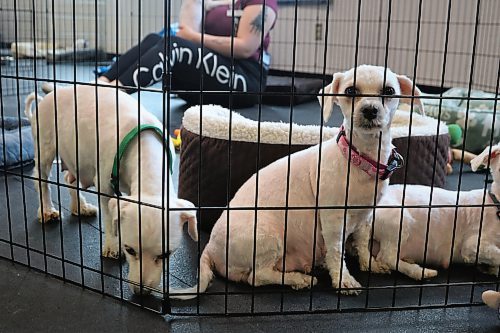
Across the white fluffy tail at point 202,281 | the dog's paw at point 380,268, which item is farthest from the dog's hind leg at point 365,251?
the white fluffy tail at point 202,281

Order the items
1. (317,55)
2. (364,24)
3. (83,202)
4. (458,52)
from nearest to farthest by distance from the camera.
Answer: (83,202)
(458,52)
(364,24)
(317,55)

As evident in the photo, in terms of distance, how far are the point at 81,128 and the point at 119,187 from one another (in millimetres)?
294

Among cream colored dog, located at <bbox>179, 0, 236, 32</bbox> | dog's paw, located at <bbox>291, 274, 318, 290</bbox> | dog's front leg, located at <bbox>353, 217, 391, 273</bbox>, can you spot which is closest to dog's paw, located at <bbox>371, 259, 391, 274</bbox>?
dog's front leg, located at <bbox>353, 217, 391, 273</bbox>

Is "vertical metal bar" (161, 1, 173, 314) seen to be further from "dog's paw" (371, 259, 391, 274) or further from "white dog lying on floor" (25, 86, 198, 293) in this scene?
"dog's paw" (371, 259, 391, 274)

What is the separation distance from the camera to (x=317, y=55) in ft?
19.0

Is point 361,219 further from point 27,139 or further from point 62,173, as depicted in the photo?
point 27,139

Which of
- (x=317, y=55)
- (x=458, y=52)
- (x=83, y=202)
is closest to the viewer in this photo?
(x=83, y=202)

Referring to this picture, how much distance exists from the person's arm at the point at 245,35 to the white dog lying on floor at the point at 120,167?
82.5 inches

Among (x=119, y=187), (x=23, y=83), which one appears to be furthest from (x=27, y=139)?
(x=23, y=83)

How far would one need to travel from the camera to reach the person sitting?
4.23m

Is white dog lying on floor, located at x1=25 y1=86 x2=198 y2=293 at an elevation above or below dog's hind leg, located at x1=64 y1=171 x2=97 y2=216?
above

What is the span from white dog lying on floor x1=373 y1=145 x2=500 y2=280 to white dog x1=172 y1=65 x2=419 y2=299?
0.13m

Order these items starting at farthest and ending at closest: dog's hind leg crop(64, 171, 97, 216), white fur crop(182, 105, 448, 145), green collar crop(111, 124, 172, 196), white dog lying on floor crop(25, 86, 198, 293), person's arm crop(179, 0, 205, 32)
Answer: person's arm crop(179, 0, 205, 32) < dog's hind leg crop(64, 171, 97, 216) < white fur crop(182, 105, 448, 145) < green collar crop(111, 124, 172, 196) < white dog lying on floor crop(25, 86, 198, 293)

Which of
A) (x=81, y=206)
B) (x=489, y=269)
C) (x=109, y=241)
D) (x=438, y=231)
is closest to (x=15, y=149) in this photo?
(x=81, y=206)
